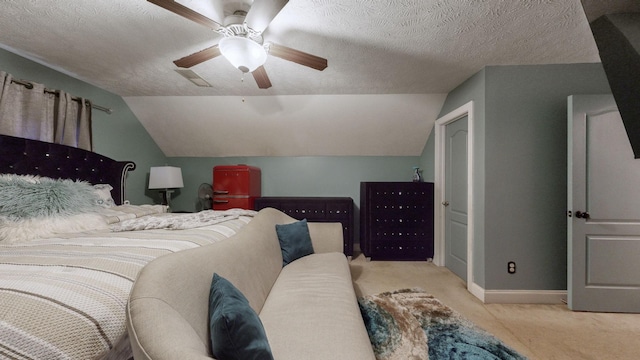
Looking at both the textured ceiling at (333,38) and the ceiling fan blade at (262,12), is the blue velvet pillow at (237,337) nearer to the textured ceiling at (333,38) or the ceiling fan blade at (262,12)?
the ceiling fan blade at (262,12)

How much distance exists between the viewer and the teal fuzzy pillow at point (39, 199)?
1506 millimetres

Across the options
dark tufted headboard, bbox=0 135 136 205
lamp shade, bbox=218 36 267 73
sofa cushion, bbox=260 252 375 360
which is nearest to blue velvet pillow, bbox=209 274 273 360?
sofa cushion, bbox=260 252 375 360

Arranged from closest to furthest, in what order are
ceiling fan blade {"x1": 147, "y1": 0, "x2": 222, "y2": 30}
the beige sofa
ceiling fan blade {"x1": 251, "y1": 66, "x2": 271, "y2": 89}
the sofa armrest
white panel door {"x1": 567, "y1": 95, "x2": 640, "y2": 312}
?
1. the beige sofa
2. ceiling fan blade {"x1": 147, "y1": 0, "x2": 222, "y2": 30}
3. ceiling fan blade {"x1": 251, "y1": 66, "x2": 271, "y2": 89}
4. white panel door {"x1": 567, "y1": 95, "x2": 640, "y2": 312}
5. the sofa armrest

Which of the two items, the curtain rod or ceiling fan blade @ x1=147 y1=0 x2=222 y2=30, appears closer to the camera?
ceiling fan blade @ x1=147 y1=0 x2=222 y2=30

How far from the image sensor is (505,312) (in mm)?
2191

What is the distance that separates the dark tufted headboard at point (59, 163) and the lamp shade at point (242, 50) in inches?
81.0

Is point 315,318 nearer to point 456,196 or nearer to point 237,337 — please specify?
point 237,337

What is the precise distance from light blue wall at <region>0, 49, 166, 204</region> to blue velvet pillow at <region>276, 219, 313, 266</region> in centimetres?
261

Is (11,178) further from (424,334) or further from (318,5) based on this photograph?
(424,334)

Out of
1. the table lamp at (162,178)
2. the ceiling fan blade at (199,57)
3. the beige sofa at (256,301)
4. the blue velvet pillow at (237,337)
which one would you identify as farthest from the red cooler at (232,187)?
the blue velvet pillow at (237,337)

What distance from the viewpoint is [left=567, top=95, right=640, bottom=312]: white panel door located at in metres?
2.11

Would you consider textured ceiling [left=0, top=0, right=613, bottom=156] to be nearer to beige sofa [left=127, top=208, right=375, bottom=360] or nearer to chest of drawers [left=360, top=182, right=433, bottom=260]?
chest of drawers [left=360, top=182, right=433, bottom=260]

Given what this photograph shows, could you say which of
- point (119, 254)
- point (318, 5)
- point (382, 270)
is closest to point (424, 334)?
point (382, 270)

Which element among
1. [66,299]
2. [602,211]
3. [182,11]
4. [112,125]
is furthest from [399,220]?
[112,125]
